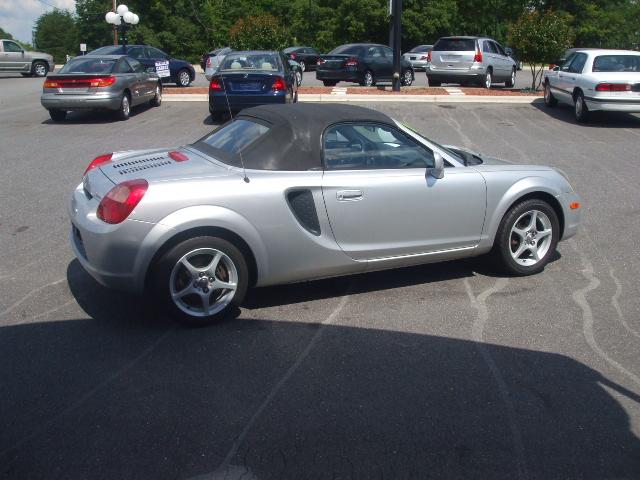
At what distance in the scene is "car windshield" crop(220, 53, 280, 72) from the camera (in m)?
15.3

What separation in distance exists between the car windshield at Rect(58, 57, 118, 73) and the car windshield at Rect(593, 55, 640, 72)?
10.6 metres

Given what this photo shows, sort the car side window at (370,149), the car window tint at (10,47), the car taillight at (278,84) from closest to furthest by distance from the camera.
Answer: the car side window at (370,149)
the car taillight at (278,84)
the car window tint at (10,47)

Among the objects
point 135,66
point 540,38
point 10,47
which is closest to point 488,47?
point 540,38

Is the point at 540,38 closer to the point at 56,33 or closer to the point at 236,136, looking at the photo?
the point at 236,136

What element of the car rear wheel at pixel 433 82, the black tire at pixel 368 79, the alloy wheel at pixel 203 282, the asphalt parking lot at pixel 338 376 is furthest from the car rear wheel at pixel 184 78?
the alloy wheel at pixel 203 282

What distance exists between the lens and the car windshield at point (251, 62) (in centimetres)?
1530

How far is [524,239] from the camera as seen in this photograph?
5984 mm

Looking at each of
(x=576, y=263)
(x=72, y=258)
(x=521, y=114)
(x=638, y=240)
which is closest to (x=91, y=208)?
(x=72, y=258)

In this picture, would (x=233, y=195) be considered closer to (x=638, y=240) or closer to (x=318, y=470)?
(x=318, y=470)

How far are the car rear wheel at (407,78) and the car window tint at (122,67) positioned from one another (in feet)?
37.8

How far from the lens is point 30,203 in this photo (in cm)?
837

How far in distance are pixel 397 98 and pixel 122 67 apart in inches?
279

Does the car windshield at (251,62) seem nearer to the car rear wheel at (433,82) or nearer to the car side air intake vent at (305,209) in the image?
the car rear wheel at (433,82)

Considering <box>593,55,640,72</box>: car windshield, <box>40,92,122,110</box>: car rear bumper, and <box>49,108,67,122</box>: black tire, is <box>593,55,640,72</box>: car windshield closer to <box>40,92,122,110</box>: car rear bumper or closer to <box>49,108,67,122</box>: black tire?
<box>40,92,122,110</box>: car rear bumper
